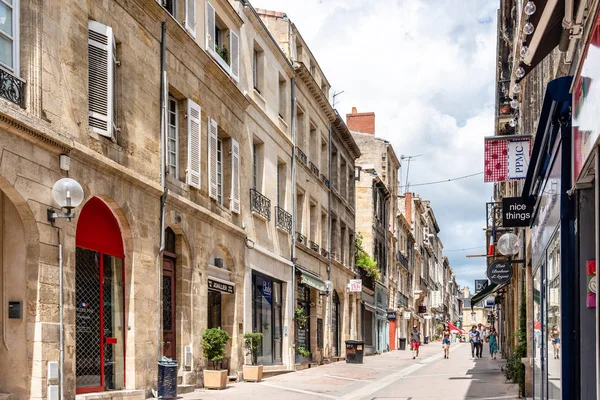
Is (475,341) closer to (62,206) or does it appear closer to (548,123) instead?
(62,206)

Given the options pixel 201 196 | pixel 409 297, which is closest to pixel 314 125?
pixel 201 196

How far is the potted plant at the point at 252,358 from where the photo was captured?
20.2 metres

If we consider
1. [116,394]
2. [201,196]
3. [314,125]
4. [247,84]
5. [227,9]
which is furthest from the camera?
[314,125]

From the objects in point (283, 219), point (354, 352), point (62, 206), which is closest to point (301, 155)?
point (283, 219)

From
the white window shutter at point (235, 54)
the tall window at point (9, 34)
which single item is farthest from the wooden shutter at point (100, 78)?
the white window shutter at point (235, 54)

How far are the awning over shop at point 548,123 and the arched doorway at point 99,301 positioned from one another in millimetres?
7810

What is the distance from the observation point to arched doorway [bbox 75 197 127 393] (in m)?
13.2

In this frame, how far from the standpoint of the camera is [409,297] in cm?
6819

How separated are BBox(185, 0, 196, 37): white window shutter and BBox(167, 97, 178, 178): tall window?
166 centimetres

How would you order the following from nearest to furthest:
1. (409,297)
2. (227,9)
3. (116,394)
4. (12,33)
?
1. (12,33)
2. (116,394)
3. (227,9)
4. (409,297)

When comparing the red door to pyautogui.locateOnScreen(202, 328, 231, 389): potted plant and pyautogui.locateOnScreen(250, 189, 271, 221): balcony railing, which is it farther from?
pyautogui.locateOnScreen(250, 189, 271, 221): balcony railing

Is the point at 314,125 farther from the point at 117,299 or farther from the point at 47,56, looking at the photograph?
the point at 47,56

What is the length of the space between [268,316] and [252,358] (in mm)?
3528

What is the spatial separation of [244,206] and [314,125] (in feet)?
33.1
